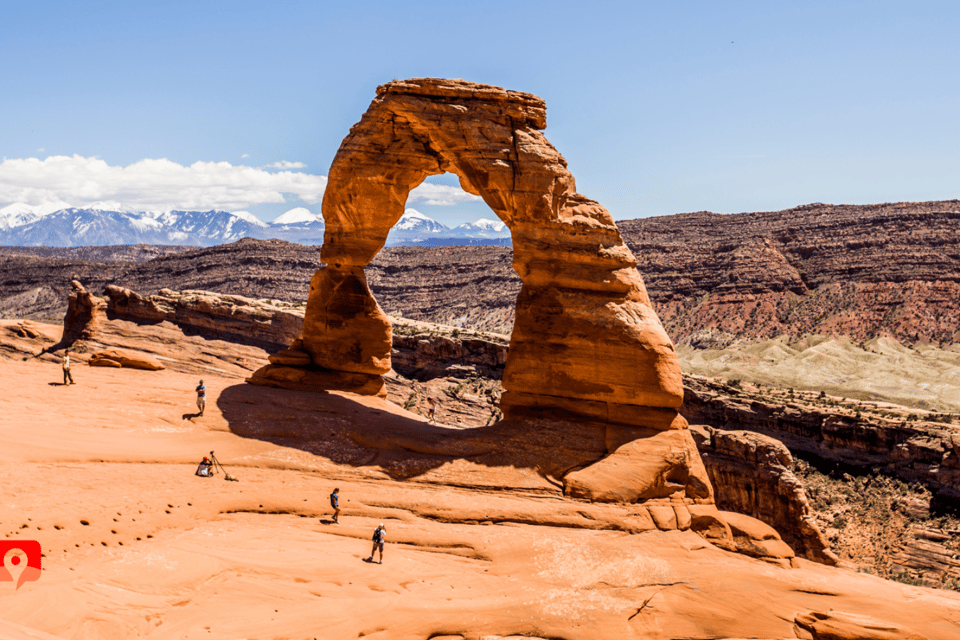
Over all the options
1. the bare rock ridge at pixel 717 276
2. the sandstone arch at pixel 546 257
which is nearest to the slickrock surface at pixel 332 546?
the sandstone arch at pixel 546 257

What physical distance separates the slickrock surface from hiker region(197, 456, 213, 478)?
0.34 metres

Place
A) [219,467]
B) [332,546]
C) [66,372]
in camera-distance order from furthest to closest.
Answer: [66,372], [219,467], [332,546]

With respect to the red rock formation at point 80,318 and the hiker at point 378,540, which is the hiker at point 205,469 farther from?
the red rock formation at point 80,318

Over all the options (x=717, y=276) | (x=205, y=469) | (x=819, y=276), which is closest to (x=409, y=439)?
(x=205, y=469)

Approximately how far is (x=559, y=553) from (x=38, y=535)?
10.8 m

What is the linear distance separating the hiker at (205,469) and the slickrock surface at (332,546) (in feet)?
1.10

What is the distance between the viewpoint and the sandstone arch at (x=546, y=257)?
20844mm

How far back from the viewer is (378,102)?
23.2 meters

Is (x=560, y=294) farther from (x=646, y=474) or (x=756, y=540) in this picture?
(x=756, y=540)

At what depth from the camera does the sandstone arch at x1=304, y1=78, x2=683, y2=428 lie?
20844mm

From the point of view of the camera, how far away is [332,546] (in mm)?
15227

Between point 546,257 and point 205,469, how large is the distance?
11491 mm

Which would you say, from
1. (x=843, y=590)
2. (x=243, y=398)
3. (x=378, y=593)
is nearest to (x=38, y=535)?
(x=378, y=593)

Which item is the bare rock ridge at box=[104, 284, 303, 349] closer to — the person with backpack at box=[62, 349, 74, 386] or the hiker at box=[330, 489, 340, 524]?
the person with backpack at box=[62, 349, 74, 386]
